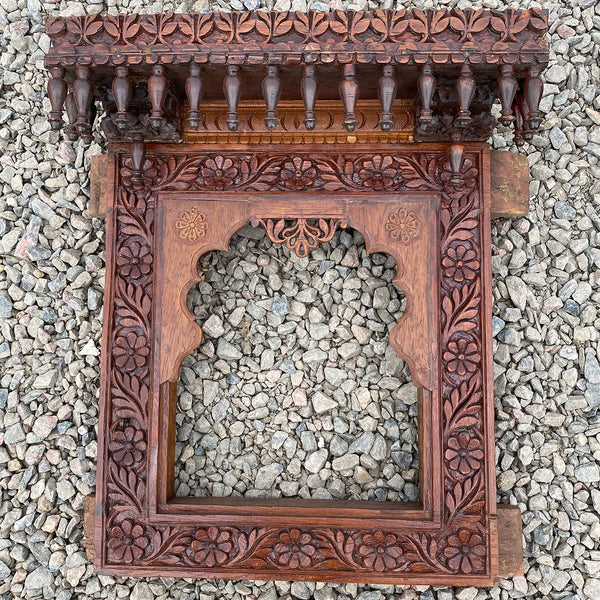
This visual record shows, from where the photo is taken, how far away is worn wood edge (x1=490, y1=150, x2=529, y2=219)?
172 centimetres

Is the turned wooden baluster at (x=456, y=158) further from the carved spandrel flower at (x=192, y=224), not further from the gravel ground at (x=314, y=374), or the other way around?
the carved spandrel flower at (x=192, y=224)

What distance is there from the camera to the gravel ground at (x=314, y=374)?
5.61ft

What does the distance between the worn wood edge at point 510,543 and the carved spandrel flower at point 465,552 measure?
0.09 meters

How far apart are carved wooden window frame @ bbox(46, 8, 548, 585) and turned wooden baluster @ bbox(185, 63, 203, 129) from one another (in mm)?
90

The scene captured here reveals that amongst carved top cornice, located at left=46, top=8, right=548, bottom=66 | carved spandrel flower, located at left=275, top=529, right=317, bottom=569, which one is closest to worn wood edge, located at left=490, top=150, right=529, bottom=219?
carved top cornice, located at left=46, top=8, right=548, bottom=66

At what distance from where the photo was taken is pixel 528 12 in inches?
54.3

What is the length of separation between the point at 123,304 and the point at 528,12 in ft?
4.35

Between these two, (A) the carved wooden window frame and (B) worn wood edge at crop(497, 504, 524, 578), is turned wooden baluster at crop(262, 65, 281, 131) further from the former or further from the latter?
(B) worn wood edge at crop(497, 504, 524, 578)

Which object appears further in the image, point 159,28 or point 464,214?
point 464,214

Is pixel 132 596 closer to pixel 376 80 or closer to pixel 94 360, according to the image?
pixel 94 360

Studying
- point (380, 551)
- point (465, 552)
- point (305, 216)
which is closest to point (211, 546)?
point (380, 551)

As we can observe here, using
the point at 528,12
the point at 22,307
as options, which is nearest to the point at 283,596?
the point at 22,307

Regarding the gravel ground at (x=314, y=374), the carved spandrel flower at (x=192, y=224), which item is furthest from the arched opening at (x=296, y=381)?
the carved spandrel flower at (x=192, y=224)

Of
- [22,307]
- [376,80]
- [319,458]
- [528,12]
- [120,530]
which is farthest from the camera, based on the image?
[22,307]
